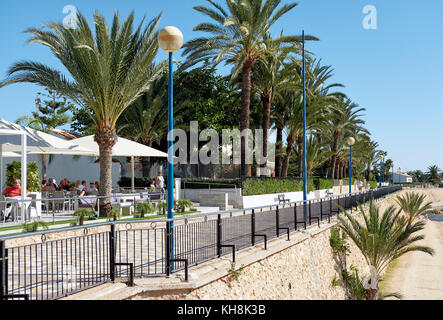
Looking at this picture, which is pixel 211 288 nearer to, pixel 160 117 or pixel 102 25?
pixel 102 25

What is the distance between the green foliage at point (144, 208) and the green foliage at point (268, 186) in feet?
23.8

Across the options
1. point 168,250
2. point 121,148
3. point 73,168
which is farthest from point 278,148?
point 168,250

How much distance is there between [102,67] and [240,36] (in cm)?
911

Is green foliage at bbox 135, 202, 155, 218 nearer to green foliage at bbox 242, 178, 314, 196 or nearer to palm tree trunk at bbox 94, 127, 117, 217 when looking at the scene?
palm tree trunk at bbox 94, 127, 117, 217

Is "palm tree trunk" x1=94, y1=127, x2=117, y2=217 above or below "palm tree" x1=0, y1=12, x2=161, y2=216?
below

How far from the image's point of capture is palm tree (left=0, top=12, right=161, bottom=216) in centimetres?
1449

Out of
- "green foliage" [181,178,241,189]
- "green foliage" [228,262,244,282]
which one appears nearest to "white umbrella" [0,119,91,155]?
"green foliage" [228,262,244,282]

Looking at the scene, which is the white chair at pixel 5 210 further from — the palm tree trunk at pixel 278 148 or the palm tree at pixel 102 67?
the palm tree trunk at pixel 278 148

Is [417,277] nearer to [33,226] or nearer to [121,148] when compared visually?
[121,148]

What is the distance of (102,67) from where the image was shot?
47.5 feet

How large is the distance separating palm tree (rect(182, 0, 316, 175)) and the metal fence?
34.8 feet
